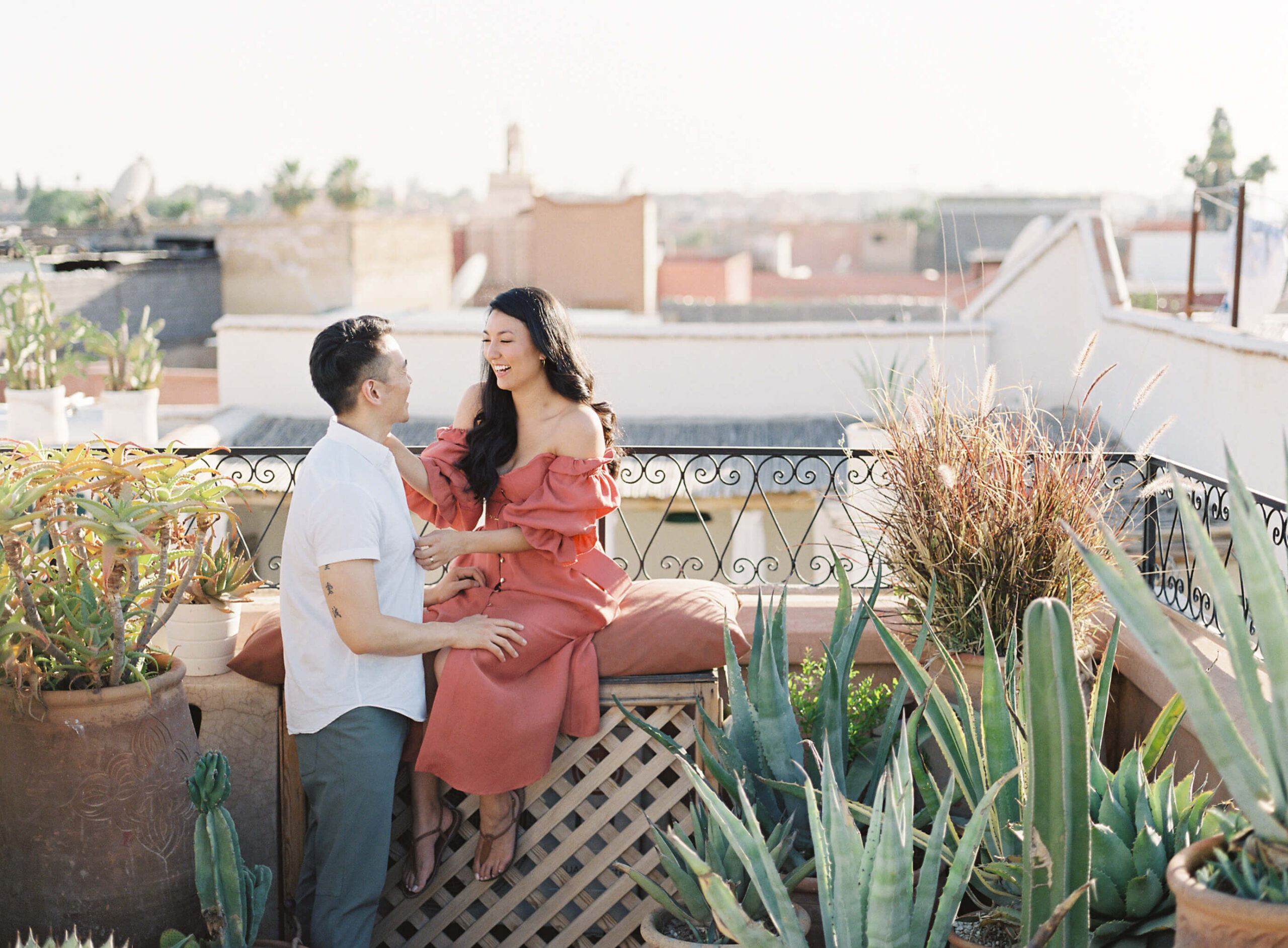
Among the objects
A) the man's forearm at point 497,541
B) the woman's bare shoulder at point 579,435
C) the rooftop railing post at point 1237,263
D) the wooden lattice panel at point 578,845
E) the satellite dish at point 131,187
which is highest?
the satellite dish at point 131,187

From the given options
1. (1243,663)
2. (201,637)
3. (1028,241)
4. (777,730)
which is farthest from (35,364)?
(1028,241)

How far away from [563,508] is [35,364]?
22.4ft

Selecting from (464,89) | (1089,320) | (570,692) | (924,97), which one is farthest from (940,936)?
(464,89)

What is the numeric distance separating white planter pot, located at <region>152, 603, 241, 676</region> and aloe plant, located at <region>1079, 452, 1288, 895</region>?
2252 millimetres

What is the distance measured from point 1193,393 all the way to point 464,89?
114ft

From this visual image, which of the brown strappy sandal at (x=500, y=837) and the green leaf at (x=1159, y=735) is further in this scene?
the brown strappy sandal at (x=500, y=837)

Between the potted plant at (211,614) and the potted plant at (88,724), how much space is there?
45cm

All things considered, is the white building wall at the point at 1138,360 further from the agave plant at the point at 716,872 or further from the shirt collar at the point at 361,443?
the shirt collar at the point at 361,443

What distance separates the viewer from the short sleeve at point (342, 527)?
2557 millimetres

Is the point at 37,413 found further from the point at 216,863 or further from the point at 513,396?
the point at 216,863

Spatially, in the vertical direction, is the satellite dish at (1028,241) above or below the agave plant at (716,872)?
above

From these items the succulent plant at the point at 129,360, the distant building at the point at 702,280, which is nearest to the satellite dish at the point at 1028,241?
the succulent plant at the point at 129,360

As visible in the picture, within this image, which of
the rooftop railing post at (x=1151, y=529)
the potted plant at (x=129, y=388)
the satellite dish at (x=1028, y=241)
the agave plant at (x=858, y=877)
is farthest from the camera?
the satellite dish at (x=1028, y=241)

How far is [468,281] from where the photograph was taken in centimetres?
2217
